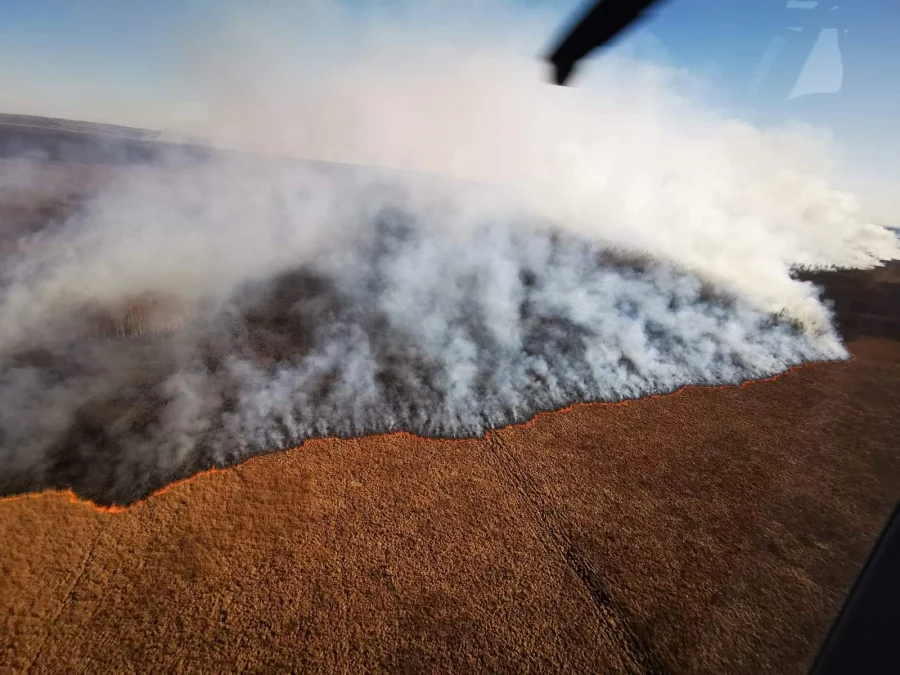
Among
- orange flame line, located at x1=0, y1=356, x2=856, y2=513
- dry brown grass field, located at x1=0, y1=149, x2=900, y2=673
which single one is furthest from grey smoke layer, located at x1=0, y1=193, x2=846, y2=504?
dry brown grass field, located at x1=0, y1=149, x2=900, y2=673

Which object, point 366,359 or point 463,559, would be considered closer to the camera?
point 463,559

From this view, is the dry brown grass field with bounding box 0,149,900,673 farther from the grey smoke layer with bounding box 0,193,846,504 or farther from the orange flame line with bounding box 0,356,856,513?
the grey smoke layer with bounding box 0,193,846,504

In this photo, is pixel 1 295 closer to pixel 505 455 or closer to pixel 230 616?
pixel 230 616

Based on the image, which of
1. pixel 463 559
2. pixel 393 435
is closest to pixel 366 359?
pixel 393 435

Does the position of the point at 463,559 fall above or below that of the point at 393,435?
above

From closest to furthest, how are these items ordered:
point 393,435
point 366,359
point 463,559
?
point 463,559 → point 393,435 → point 366,359

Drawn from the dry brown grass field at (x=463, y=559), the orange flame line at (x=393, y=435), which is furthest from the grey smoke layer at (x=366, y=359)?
the dry brown grass field at (x=463, y=559)

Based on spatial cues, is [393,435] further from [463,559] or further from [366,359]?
[463,559]

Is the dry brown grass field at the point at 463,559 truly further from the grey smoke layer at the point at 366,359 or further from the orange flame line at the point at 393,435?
the grey smoke layer at the point at 366,359
